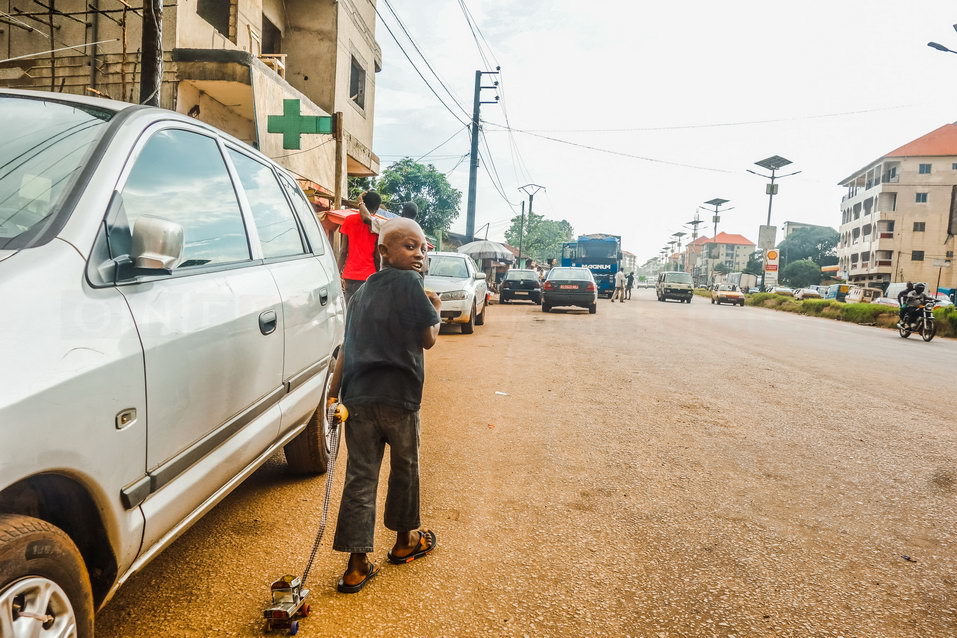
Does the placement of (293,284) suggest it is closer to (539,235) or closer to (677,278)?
(677,278)

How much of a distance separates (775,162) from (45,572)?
5581 centimetres

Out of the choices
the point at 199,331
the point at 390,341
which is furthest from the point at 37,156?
the point at 390,341

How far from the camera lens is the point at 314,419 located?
3521mm

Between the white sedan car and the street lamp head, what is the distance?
43.7m

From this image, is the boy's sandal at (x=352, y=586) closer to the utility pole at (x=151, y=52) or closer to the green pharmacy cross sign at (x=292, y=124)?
the utility pole at (x=151, y=52)

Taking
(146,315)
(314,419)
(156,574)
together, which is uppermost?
(146,315)

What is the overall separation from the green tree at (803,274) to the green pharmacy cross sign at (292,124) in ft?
265

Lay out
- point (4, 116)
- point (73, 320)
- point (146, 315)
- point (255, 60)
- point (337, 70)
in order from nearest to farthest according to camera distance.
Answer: point (73, 320), point (146, 315), point (4, 116), point (255, 60), point (337, 70)

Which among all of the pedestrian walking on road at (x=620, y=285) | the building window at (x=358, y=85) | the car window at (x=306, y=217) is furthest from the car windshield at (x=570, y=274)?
the car window at (x=306, y=217)

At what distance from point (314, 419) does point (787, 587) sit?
244cm

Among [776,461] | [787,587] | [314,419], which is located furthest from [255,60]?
[787,587]

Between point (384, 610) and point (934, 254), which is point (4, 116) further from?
point (934, 254)

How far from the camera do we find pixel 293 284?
307 cm

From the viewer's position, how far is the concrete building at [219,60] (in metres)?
11.4
